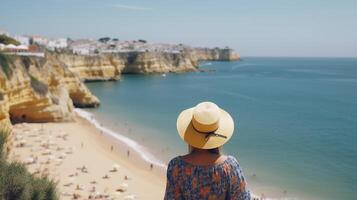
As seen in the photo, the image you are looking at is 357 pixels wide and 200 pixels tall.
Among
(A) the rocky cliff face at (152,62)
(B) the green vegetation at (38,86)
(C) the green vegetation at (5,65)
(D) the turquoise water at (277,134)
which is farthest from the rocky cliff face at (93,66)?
(C) the green vegetation at (5,65)

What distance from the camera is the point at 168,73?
102312 mm

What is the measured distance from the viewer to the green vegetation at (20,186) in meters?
7.67

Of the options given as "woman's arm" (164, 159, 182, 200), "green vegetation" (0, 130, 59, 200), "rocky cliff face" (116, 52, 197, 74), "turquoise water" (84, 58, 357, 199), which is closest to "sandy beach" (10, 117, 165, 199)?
"turquoise water" (84, 58, 357, 199)

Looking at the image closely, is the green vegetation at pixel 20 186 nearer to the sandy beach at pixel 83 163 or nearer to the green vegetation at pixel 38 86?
the sandy beach at pixel 83 163

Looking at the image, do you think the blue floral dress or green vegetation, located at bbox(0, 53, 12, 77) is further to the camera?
green vegetation, located at bbox(0, 53, 12, 77)

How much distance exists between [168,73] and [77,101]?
213 ft

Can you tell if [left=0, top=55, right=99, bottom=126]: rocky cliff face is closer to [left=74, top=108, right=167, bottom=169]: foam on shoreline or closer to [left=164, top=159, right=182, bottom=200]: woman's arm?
[left=74, top=108, right=167, bottom=169]: foam on shoreline

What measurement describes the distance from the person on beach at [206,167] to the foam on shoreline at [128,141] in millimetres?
17492

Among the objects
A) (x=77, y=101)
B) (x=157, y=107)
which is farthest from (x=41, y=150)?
(x=157, y=107)

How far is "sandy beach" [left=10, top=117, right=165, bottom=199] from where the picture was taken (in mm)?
15562

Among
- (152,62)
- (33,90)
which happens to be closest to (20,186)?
(33,90)

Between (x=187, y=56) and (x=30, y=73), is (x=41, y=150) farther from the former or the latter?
(x=187, y=56)

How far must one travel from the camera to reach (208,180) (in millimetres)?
2693

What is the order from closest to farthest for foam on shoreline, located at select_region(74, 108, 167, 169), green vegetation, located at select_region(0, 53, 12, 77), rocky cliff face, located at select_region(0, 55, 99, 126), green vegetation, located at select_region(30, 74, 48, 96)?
foam on shoreline, located at select_region(74, 108, 167, 169)
green vegetation, located at select_region(0, 53, 12, 77)
rocky cliff face, located at select_region(0, 55, 99, 126)
green vegetation, located at select_region(30, 74, 48, 96)
